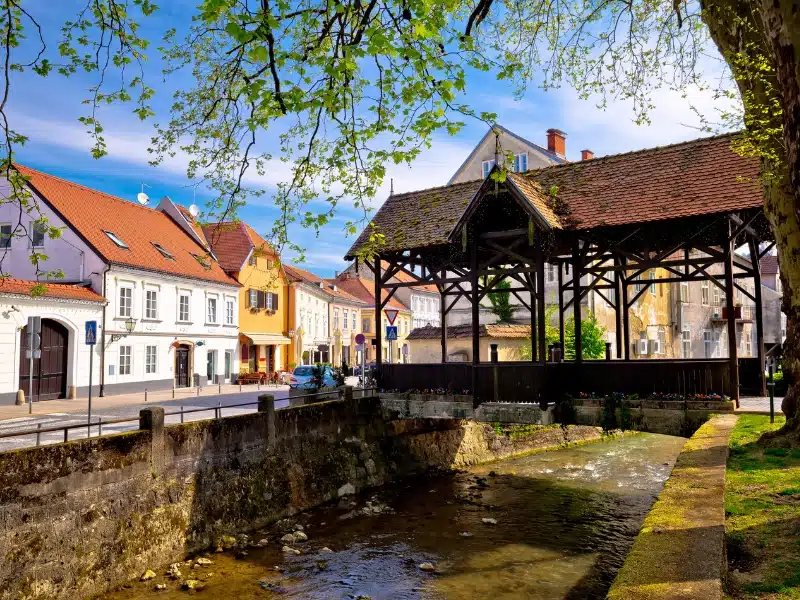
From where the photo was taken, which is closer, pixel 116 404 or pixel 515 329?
pixel 116 404

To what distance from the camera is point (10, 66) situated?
6.93m

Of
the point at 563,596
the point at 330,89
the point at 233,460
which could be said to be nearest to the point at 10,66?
the point at 330,89

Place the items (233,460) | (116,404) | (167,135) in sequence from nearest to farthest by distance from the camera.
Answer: (167,135) < (233,460) < (116,404)

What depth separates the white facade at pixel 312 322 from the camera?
45.9 metres

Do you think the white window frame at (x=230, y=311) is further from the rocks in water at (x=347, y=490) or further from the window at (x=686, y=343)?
the window at (x=686, y=343)

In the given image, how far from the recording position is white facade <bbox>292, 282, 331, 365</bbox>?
45.9m

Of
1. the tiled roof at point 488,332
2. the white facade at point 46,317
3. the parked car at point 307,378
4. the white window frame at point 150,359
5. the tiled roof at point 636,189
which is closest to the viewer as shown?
the tiled roof at point 636,189

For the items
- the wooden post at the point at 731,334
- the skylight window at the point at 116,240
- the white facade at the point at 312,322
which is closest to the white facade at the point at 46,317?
the skylight window at the point at 116,240

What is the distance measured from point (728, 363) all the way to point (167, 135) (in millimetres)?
11524

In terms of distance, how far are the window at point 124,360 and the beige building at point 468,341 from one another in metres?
13.1

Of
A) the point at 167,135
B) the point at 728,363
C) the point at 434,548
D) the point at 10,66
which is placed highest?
the point at 10,66

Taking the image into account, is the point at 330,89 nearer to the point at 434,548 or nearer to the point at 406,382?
the point at 434,548

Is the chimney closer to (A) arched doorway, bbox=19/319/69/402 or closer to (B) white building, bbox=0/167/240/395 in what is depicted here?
(B) white building, bbox=0/167/240/395

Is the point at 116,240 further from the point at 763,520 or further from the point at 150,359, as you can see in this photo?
the point at 763,520
